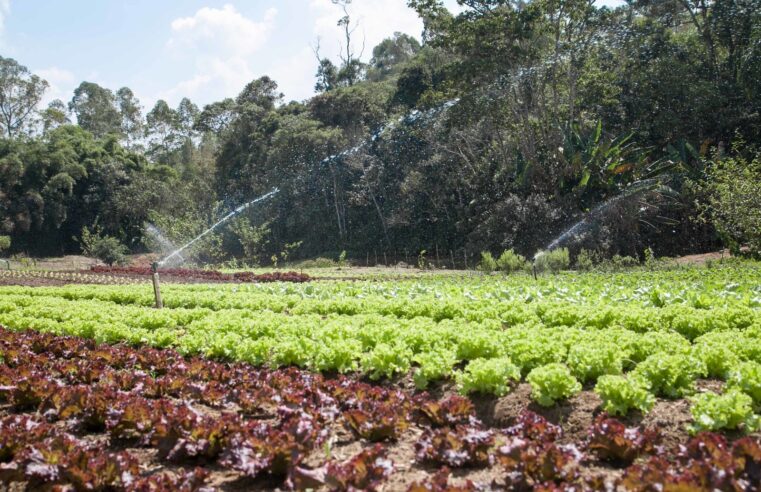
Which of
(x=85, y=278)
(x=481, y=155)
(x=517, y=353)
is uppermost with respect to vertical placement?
(x=481, y=155)

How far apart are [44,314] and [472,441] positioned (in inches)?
446

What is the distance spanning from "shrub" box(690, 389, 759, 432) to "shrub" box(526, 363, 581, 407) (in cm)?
107

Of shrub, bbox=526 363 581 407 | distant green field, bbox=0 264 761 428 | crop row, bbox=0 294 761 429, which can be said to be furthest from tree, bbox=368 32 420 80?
shrub, bbox=526 363 581 407

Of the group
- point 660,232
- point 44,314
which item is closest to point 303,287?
point 44,314

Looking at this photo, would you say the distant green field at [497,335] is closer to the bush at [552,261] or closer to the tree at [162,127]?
the bush at [552,261]

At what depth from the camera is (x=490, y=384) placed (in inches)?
229

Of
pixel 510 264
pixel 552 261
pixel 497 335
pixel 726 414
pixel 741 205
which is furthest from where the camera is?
pixel 510 264

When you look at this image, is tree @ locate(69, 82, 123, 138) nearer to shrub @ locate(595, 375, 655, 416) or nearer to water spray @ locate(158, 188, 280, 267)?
water spray @ locate(158, 188, 280, 267)

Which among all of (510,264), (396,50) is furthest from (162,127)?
(510,264)

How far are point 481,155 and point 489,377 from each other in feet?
106

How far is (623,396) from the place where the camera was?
16.5 feet

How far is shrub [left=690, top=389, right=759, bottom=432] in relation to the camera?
4.43 m

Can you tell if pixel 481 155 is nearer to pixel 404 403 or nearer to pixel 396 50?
pixel 404 403

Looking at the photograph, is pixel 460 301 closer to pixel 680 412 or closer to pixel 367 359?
pixel 367 359
